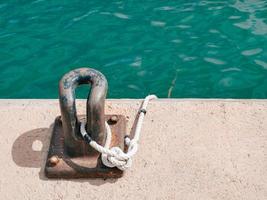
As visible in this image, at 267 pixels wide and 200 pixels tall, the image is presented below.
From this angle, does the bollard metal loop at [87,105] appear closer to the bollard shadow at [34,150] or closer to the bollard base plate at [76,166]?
the bollard base plate at [76,166]

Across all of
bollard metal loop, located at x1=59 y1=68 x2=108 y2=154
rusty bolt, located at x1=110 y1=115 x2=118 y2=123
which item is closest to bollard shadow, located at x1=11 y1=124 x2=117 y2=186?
bollard metal loop, located at x1=59 y1=68 x2=108 y2=154

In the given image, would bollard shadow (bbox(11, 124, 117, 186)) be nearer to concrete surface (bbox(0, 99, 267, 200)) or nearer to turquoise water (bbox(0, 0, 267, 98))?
concrete surface (bbox(0, 99, 267, 200))

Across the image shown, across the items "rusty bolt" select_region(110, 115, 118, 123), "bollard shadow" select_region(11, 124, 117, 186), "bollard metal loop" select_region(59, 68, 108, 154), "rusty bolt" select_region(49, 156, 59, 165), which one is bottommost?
"bollard shadow" select_region(11, 124, 117, 186)

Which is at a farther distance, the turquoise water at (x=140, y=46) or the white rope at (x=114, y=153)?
the turquoise water at (x=140, y=46)

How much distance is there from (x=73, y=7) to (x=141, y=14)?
984 millimetres

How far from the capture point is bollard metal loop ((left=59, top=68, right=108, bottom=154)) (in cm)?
261

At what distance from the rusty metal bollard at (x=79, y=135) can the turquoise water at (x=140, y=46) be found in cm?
192

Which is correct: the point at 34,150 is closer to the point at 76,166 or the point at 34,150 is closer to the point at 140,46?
the point at 76,166

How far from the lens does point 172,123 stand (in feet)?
10.3

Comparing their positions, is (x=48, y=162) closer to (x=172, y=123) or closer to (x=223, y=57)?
(x=172, y=123)

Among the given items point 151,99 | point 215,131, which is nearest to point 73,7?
point 151,99

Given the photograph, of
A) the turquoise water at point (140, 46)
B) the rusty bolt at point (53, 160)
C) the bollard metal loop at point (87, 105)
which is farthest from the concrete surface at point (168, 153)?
the turquoise water at point (140, 46)

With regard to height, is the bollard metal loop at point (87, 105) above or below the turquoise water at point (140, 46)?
above

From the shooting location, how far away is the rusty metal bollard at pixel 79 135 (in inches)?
103
